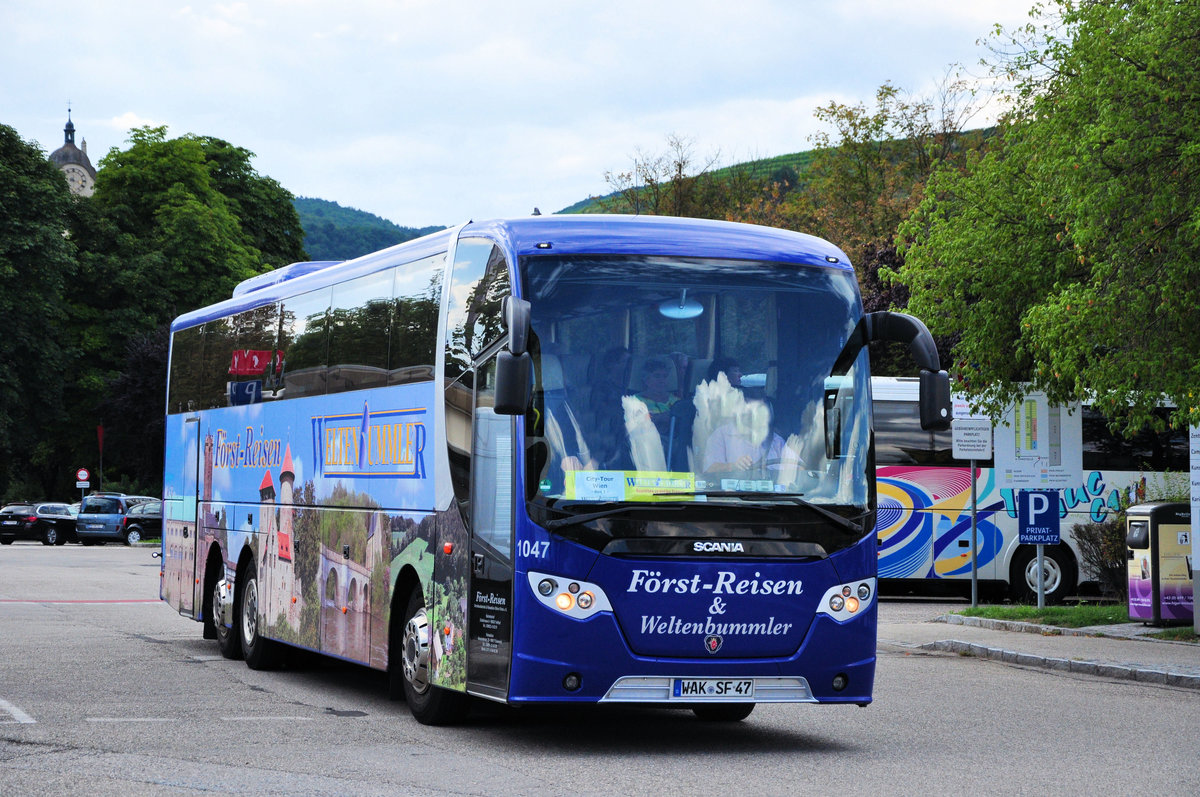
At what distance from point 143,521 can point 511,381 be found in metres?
50.1

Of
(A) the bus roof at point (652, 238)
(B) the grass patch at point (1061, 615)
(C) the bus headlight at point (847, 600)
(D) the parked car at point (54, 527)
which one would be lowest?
(D) the parked car at point (54, 527)

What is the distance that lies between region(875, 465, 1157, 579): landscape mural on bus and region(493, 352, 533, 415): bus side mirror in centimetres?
1772

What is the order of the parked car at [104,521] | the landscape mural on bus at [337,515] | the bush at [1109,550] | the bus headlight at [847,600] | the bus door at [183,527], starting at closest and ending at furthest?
Result: the bus headlight at [847,600] < the landscape mural on bus at [337,515] < the bus door at [183,527] < the bush at [1109,550] < the parked car at [104,521]

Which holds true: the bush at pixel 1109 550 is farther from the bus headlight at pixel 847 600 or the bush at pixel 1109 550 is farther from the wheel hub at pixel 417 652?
the wheel hub at pixel 417 652

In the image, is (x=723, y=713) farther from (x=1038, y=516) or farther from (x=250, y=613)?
(x=1038, y=516)

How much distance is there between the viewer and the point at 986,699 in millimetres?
13555

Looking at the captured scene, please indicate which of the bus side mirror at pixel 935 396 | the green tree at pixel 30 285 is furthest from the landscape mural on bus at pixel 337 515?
the green tree at pixel 30 285

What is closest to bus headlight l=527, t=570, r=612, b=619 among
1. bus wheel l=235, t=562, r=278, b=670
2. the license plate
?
the license plate

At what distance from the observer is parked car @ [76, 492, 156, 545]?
56.0m

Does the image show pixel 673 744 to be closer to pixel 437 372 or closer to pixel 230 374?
pixel 437 372

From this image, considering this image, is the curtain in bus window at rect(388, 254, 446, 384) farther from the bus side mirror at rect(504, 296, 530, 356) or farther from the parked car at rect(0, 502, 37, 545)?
A: the parked car at rect(0, 502, 37, 545)

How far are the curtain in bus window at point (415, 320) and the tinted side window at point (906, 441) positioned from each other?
15.4 meters

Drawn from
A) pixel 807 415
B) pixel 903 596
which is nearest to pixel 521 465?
pixel 807 415

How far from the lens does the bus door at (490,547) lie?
988 cm
